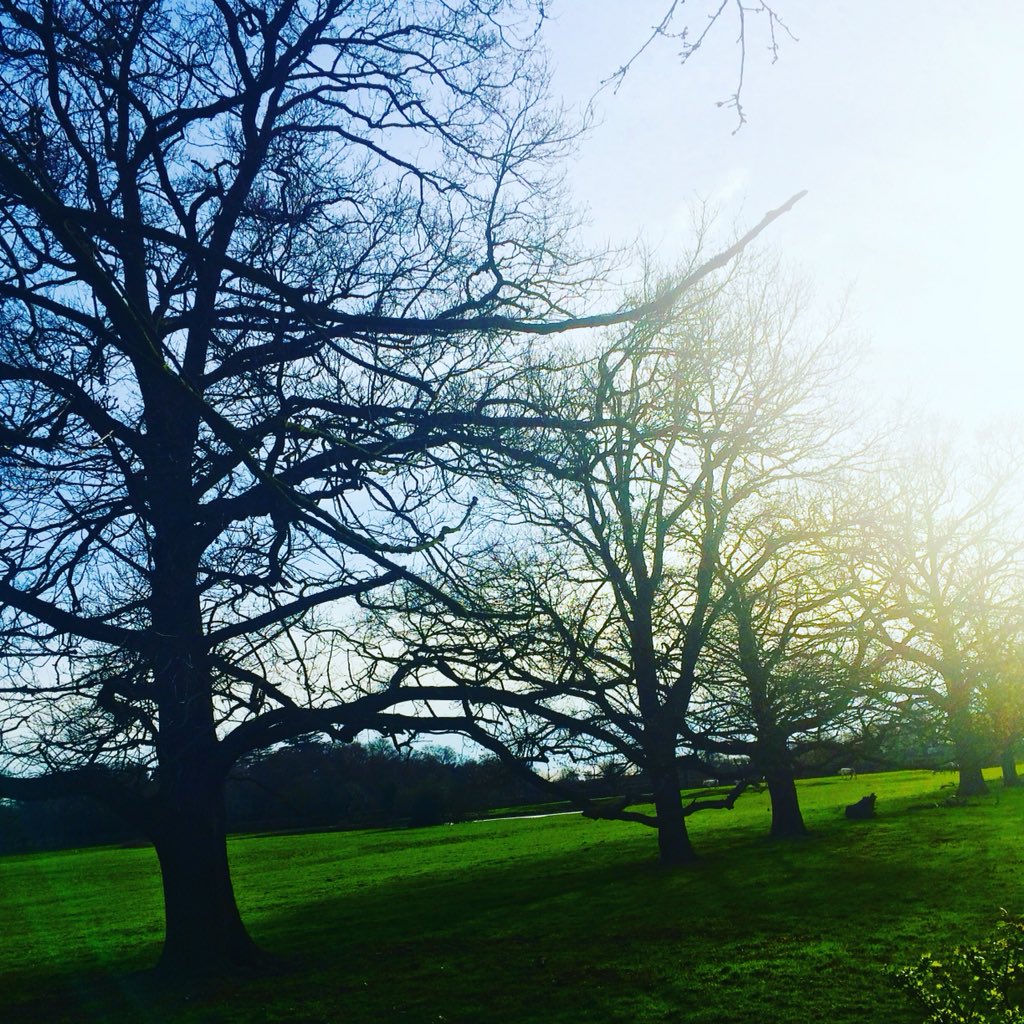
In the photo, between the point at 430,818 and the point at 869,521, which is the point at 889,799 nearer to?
the point at 430,818

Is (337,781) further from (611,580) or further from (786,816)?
(786,816)

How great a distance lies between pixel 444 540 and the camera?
224 inches

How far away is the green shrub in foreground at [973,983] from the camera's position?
914 centimetres

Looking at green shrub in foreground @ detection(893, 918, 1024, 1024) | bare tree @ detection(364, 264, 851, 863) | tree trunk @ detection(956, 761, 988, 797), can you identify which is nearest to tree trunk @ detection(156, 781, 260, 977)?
bare tree @ detection(364, 264, 851, 863)

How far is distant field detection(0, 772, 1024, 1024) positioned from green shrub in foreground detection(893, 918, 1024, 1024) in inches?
15.9

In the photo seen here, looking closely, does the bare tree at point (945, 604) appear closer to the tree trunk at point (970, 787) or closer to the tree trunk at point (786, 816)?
the tree trunk at point (786, 816)

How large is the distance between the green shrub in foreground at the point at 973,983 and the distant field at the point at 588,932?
15.9 inches

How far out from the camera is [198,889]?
39.6ft

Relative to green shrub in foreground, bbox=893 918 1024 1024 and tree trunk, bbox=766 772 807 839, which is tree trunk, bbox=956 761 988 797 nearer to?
tree trunk, bbox=766 772 807 839

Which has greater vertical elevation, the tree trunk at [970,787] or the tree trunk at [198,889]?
the tree trunk at [198,889]

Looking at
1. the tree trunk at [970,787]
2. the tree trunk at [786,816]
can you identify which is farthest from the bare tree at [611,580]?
the tree trunk at [970,787]

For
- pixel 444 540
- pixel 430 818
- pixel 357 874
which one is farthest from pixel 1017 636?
pixel 430 818

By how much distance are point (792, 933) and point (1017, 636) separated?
20.9 feet

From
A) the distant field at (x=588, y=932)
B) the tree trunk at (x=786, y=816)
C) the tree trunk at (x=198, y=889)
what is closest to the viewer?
the tree trunk at (x=198, y=889)
